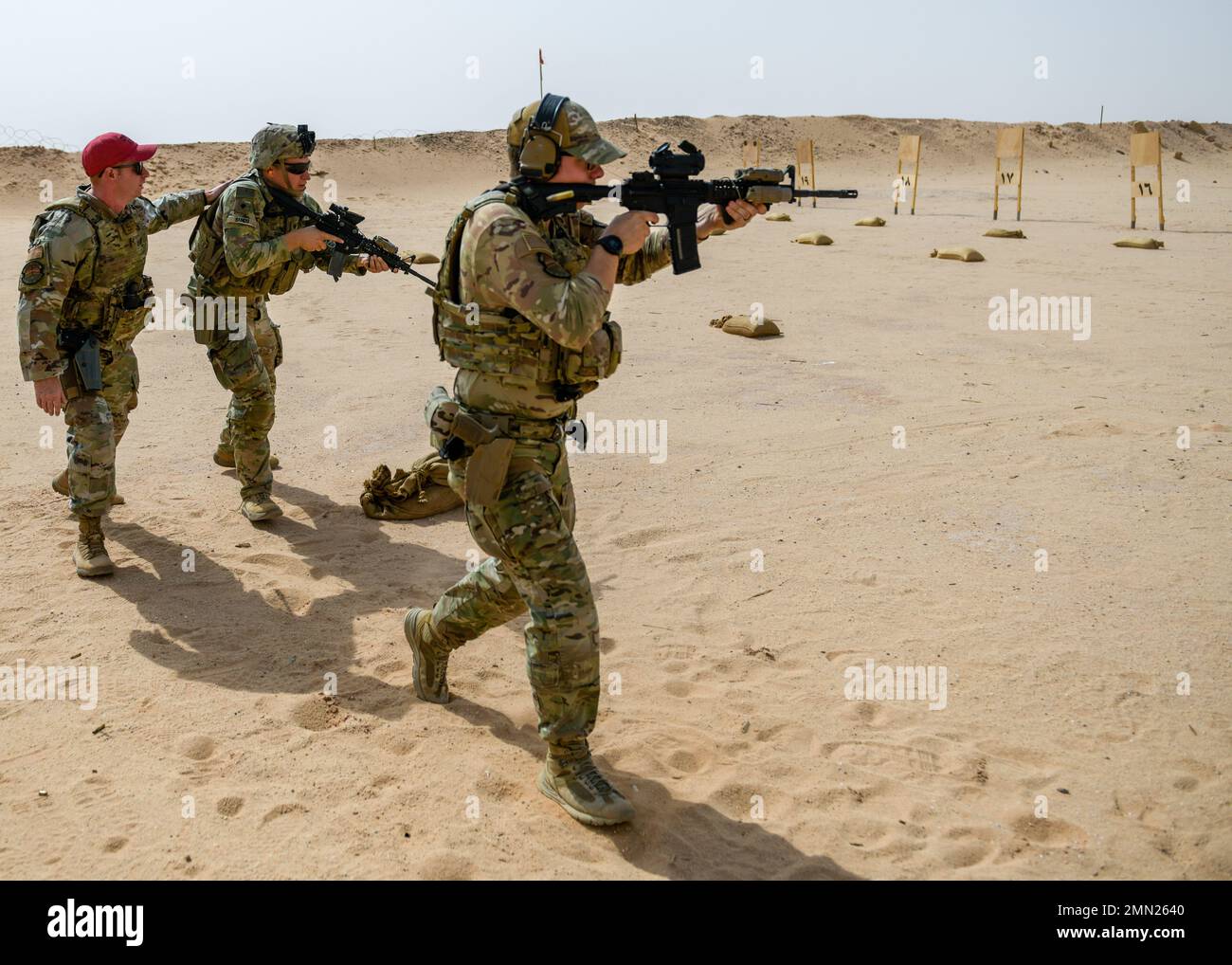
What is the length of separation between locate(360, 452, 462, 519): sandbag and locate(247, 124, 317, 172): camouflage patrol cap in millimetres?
1912

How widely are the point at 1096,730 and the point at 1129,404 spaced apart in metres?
4.87

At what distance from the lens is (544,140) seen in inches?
143

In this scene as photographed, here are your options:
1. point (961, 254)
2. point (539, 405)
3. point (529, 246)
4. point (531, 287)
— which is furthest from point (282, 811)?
point (961, 254)

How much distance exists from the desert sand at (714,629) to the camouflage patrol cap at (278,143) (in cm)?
213

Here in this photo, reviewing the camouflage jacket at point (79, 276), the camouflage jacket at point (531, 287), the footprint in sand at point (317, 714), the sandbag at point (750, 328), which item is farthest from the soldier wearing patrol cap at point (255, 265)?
the sandbag at point (750, 328)

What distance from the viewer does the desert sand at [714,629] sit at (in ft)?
12.0

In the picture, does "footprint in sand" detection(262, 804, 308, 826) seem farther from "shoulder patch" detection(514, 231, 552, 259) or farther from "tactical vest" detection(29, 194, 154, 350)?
"tactical vest" detection(29, 194, 154, 350)

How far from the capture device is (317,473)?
752cm

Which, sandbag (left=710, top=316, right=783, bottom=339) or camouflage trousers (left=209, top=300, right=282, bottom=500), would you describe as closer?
camouflage trousers (left=209, top=300, right=282, bottom=500)

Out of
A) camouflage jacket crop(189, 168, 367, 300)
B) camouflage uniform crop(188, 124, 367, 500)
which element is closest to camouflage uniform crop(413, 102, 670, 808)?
camouflage jacket crop(189, 168, 367, 300)

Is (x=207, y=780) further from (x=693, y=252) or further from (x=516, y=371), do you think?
(x=693, y=252)

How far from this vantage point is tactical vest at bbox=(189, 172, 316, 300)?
630cm

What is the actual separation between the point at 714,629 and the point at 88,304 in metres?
3.72

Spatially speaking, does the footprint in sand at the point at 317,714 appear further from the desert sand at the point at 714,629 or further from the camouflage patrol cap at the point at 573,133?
the camouflage patrol cap at the point at 573,133
